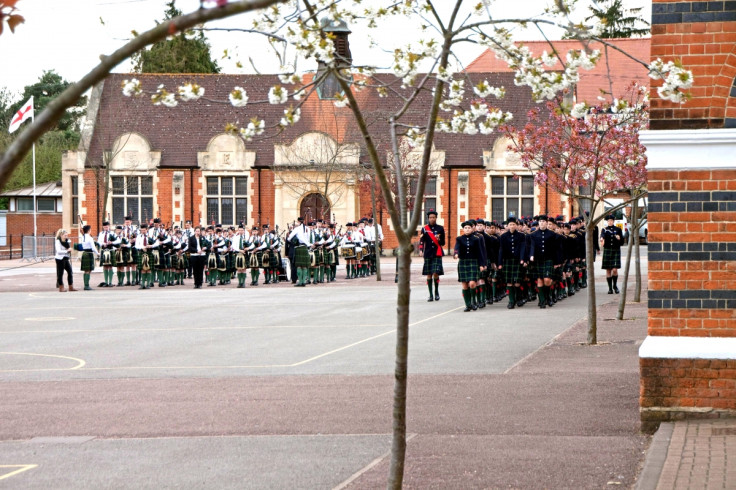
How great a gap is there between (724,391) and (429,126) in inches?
161

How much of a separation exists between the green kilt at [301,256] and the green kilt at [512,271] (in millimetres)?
10656

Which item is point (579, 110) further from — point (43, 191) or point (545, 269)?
point (43, 191)

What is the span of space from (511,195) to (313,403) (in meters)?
41.8

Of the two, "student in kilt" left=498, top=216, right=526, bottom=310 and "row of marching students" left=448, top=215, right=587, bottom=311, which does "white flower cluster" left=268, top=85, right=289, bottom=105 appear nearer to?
"row of marching students" left=448, top=215, right=587, bottom=311

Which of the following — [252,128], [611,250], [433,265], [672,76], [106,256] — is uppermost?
[672,76]

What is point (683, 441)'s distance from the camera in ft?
26.4

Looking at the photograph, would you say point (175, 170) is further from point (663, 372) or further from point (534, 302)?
point (663, 372)

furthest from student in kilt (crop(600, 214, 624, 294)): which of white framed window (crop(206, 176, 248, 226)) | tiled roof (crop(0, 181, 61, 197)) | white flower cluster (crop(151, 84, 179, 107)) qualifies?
tiled roof (crop(0, 181, 61, 197))

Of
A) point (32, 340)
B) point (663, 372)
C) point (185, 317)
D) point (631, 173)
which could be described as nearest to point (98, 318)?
point (185, 317)

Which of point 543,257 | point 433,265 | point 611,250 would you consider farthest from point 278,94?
point 611,250

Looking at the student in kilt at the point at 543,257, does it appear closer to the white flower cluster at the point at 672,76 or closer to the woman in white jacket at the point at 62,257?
the woman in white jacket at the point at 62,257

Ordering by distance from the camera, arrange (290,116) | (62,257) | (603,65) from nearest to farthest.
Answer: (290,116), (62,257), (603,65)

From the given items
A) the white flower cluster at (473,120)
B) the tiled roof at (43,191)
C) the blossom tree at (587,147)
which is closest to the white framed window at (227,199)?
the tiled roof at (43,191)

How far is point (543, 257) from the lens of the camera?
2253 cm
